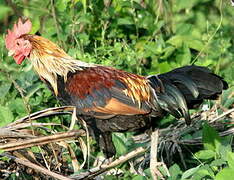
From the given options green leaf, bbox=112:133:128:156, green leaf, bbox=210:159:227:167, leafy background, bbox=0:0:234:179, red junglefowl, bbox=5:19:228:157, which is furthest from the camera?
leafy background, bbox=0:0:234:179

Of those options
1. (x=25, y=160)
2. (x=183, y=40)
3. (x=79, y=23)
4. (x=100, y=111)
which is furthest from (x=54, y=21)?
(x=25, y=160)

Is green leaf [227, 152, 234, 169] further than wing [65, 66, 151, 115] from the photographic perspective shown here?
No

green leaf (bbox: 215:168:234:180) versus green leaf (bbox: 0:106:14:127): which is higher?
green leaf (bbox: 215:168:234:180)

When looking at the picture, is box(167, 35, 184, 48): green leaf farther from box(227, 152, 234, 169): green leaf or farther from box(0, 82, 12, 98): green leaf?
box(227, 152, 234, 169): green leaf

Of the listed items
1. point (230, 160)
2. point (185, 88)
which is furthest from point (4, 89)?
point (230, 160)

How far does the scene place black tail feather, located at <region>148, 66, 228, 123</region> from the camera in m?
4.27

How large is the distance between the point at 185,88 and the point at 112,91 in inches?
21.9

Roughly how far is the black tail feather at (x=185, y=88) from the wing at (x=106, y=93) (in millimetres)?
135

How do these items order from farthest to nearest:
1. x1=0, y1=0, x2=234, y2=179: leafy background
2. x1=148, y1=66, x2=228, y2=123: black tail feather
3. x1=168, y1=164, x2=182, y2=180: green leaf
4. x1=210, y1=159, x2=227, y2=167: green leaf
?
x1=0, y1=0, x2=234, y2=179: leafy background, x1=148, y1=66, x2=228, y2=123: black tail feather, x1=210, y1=159, x2=227, y2=167: green leaf, x1=168, y1=164, x2=182, y2=180: green leaf

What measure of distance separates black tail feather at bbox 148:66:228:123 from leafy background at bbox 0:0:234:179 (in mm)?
741

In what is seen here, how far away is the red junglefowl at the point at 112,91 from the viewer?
14.5 ft

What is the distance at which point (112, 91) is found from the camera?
14.9 ft

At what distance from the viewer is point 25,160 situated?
383 cm

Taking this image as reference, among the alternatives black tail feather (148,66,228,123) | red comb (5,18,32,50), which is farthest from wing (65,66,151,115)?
red comb (5,18,32,50)
